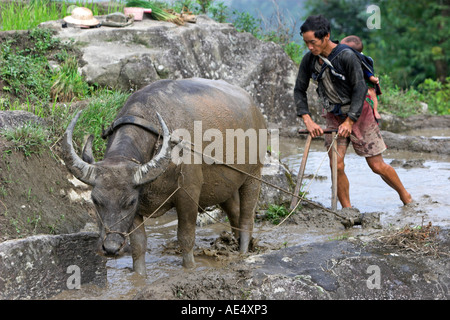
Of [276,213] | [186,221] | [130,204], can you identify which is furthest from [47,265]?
[276,213]

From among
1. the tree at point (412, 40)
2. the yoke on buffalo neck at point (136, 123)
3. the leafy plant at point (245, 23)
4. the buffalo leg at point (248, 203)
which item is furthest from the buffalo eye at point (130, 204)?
the tree at point (412, 40)

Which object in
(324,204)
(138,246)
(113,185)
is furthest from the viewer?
(324,204)

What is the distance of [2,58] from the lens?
7.63 meters

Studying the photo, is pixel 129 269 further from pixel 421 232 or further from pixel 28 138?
pixel 421 232

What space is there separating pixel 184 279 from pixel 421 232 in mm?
2065

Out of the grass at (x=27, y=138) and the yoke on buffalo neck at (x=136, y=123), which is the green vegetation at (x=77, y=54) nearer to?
the grass at (x=27, y=138)

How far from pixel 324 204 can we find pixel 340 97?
154cm

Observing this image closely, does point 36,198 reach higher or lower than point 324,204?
higher

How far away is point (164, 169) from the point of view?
421 centimetres

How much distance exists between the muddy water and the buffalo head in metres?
0.62

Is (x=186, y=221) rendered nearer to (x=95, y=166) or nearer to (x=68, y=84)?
(x=95, y=166)

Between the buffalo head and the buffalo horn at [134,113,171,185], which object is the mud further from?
the buffalo horn at [134,113,171,185]

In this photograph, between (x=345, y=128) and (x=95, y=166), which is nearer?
(x=95, y=166)
